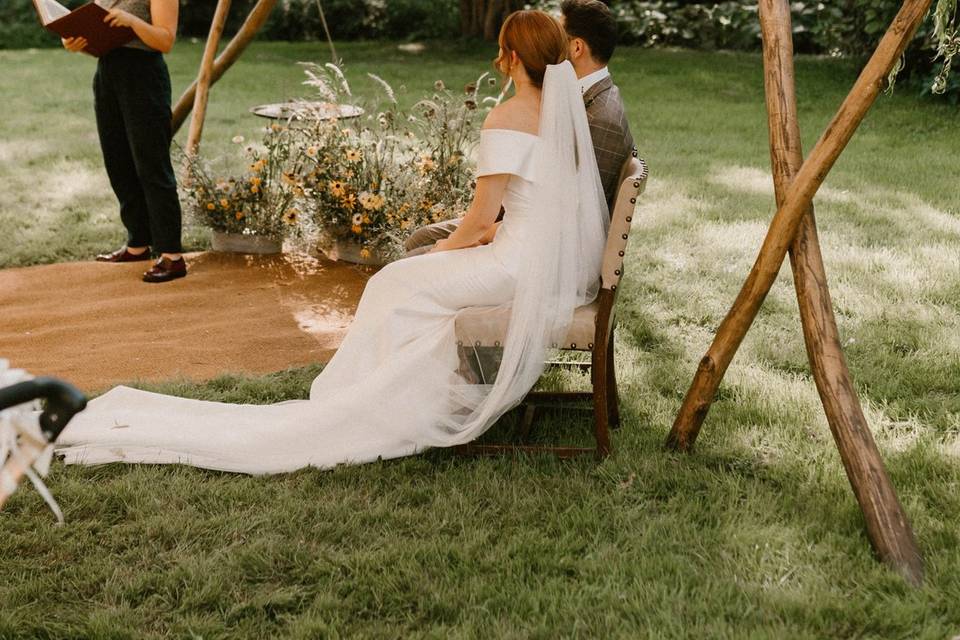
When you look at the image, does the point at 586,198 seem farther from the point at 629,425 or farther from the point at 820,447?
the point at 820,447

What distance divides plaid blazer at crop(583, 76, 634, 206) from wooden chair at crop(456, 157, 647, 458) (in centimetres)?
10

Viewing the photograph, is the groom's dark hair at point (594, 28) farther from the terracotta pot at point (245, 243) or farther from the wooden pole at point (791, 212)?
the terracotta pot at point (245, 243)

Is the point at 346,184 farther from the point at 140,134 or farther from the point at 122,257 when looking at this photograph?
the point at 122,257

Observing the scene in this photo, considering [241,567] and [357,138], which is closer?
[241,567]

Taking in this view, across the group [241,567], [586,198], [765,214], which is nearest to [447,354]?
[586,198]

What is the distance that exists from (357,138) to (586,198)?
283 centimetres

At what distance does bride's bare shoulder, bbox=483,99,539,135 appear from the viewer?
361cm

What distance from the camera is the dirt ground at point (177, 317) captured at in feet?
15.6

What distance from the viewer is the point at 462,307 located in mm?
3732

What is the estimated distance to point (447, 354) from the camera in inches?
146

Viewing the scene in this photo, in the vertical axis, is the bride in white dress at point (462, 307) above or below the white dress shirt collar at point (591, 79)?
below

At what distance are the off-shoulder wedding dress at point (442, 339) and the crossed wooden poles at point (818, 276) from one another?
62 centimetres

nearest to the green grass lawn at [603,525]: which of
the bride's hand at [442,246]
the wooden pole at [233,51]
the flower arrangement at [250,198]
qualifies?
the bride's hand at [442,246]

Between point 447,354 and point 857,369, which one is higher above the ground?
point 447,354
